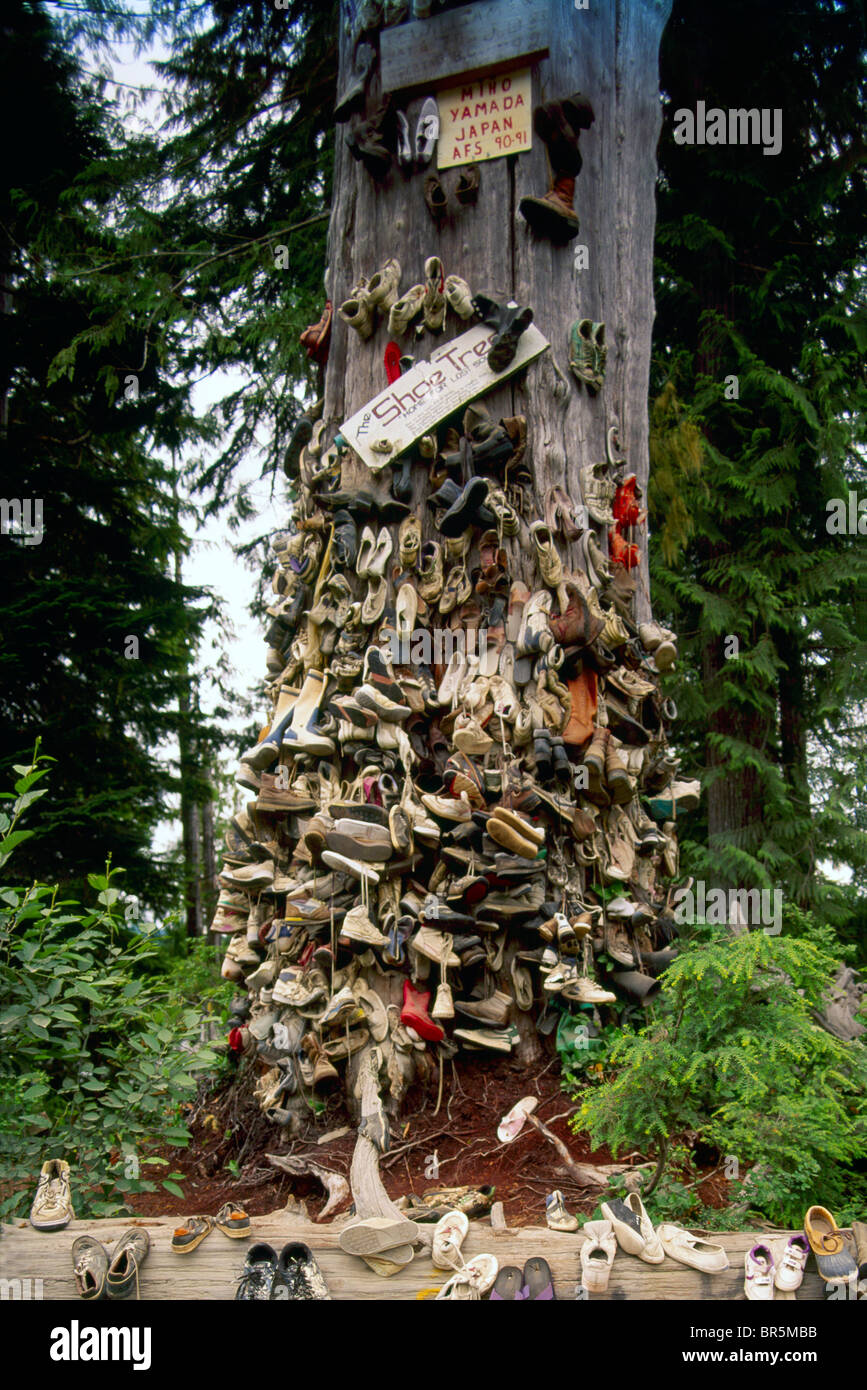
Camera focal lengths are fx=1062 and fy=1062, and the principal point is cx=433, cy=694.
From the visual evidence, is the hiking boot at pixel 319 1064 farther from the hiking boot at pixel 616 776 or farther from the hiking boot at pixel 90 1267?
the hiking boot at pixel 616 776

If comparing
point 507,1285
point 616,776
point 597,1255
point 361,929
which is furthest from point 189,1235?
point 616,776

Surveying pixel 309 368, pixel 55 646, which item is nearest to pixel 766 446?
pixel 309 368

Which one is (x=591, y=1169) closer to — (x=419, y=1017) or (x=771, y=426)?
(x=419, y=1017)

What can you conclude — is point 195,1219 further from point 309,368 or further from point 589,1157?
point 309,368

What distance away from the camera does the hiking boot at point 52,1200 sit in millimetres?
2266

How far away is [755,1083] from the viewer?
223cm

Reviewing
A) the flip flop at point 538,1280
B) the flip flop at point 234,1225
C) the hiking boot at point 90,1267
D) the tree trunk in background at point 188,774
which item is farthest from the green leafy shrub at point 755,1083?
the tree trunk in background at point 188,774

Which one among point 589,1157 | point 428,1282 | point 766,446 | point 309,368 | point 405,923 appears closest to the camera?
point 428,1282

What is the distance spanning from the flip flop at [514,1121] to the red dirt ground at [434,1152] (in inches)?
1.1

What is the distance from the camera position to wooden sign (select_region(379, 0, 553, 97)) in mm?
3697

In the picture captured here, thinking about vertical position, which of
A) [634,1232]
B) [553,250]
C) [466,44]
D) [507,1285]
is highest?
[466,44]

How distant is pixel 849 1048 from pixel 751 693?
4.63m

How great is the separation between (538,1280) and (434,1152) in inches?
37.0

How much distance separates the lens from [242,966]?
364cm
